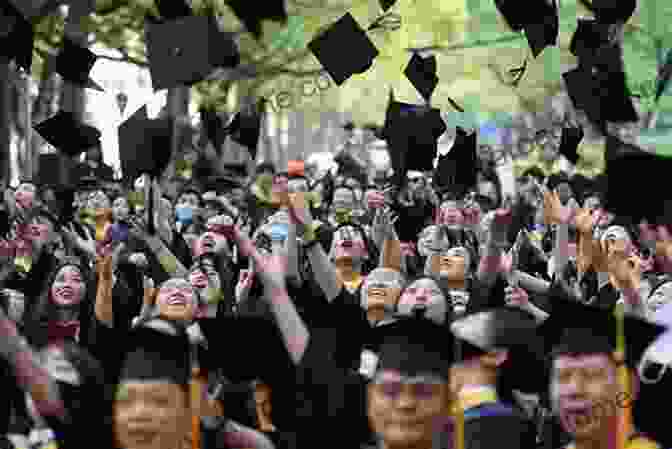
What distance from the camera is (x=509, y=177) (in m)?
19.5

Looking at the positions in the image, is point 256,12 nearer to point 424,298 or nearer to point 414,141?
point 424,298

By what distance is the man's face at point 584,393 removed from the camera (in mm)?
4930

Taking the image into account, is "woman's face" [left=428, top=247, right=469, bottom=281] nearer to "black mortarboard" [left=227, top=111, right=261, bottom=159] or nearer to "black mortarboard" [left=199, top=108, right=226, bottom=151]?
"black mortarboard" [left=227, top=111, right=261, bottom=159]

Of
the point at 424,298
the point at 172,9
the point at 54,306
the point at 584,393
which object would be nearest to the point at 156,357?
the point at 584,393

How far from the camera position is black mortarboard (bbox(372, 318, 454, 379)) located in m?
5.04

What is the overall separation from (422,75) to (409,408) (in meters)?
5.70

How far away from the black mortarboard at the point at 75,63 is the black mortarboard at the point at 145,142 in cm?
89

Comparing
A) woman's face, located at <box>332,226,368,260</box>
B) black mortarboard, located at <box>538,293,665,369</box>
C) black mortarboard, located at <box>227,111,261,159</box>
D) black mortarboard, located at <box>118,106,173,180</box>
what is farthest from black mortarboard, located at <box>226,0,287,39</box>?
black mortarboard, located at <box>227,111,261,159</box>

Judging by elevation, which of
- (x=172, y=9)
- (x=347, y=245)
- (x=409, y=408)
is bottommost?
(x=409, y=408)

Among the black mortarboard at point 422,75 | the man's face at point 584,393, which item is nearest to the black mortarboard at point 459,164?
the black mortarboard at point 422,75

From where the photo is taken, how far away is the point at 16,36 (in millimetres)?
7844

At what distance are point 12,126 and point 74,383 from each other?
A: 20.4 meters

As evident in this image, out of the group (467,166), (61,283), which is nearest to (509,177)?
(467,166)

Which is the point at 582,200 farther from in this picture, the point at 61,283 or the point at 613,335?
the point at 613,335
